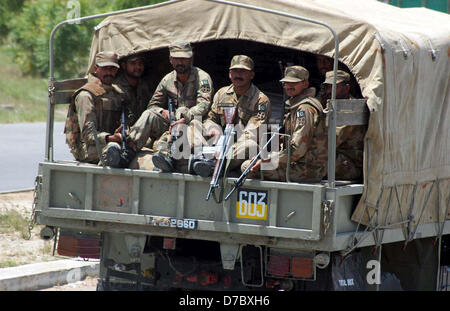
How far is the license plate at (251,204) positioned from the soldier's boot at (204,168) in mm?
245

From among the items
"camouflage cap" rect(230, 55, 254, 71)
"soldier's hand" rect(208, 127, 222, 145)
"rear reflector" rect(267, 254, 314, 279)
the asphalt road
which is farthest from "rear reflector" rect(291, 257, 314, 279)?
the asphalt road

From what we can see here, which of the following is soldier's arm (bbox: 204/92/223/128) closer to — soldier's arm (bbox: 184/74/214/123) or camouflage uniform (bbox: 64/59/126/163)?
soldier's arm (bbox: 184/74/214/123)

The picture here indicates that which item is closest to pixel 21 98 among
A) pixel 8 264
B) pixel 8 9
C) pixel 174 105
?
pixel 8 9

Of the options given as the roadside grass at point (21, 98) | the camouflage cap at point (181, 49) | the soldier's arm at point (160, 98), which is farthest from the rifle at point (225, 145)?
the roadside grass at point (21, 98)

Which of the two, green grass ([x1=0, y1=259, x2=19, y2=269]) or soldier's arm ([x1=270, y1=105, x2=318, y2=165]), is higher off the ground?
soldier's arm ([x1=270, y1=105, x2=318, y2=165])

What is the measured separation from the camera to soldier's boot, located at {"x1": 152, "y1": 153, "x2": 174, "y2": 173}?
605cm

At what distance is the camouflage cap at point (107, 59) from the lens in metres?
7.11

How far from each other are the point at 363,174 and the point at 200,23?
1.85 meters

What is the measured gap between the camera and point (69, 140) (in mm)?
7055

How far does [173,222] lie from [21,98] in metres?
19.4

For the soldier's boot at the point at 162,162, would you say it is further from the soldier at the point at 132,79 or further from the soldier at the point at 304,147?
the soldier at the point at 132,79

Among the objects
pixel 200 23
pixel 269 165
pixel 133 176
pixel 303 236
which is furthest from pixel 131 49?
pixel 303 236

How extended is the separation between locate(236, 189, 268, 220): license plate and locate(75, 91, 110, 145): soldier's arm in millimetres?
1396

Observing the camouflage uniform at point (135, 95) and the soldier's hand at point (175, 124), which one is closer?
the soldier's hand at point (175, 124)
